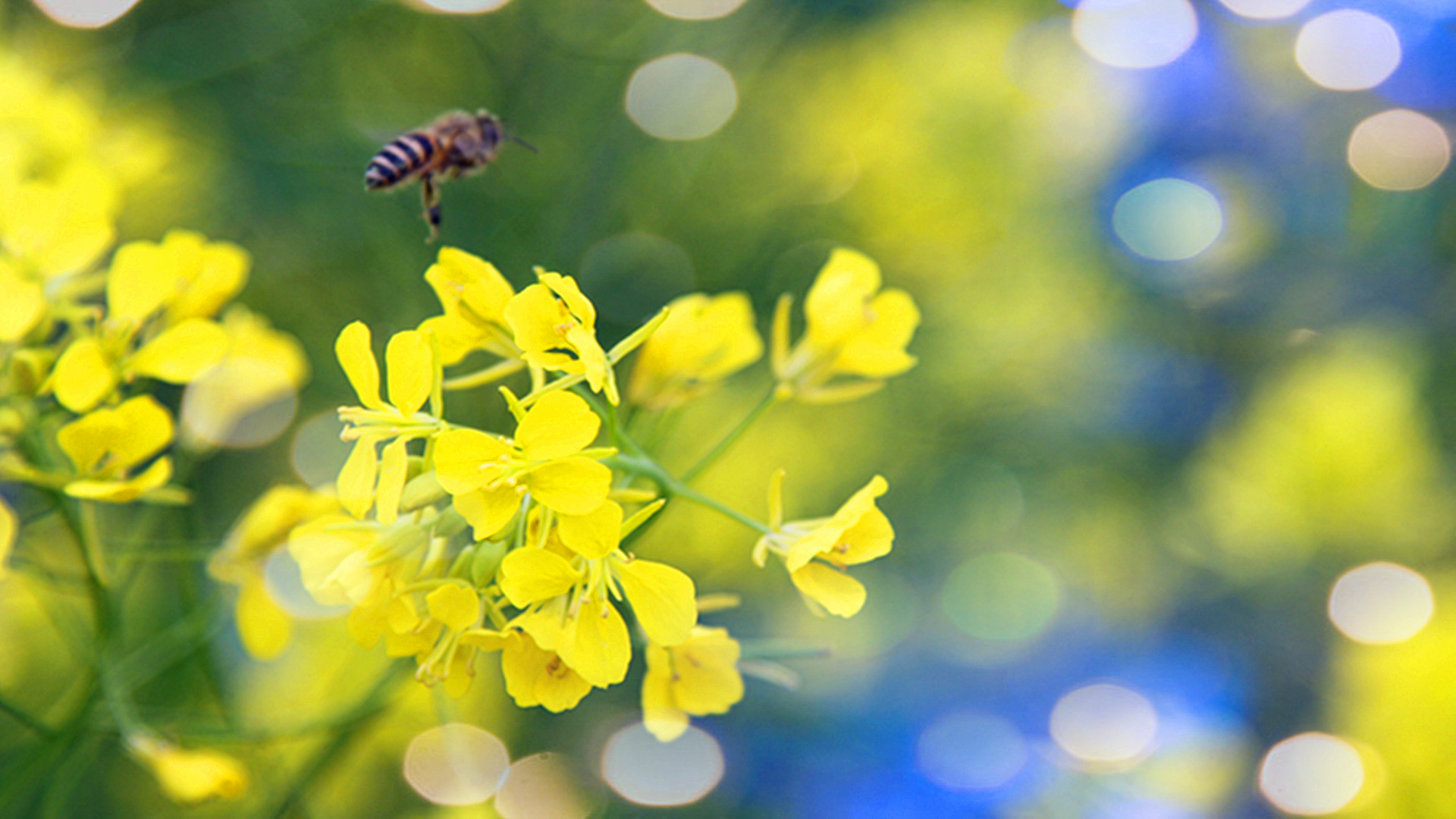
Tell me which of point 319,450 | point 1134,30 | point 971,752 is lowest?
point 319,450

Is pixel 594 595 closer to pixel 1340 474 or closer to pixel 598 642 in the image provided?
pixel 598 642

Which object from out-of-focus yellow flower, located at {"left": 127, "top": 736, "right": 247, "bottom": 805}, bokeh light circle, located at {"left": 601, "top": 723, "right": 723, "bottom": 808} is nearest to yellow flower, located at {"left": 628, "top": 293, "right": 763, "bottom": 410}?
out-of-focus yellow flower, located at {"left": 127, "top": 736, "right": 247, "bottom": 805}

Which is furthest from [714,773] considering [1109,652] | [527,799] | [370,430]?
[370,430]

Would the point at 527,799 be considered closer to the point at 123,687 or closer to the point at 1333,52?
the point at 123,687

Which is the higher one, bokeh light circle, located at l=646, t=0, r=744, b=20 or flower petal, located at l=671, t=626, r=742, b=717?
bokeh light circle, located at l=646, t=0, r=744, b=20

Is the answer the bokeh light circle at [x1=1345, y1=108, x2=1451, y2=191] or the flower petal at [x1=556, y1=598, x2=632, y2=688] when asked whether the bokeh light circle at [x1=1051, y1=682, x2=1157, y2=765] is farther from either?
the flower petal at [x1=556, y1=598, x2=632, y2=688]

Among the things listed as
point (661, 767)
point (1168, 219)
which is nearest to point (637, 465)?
point (661, 767)
